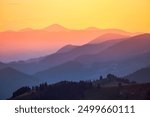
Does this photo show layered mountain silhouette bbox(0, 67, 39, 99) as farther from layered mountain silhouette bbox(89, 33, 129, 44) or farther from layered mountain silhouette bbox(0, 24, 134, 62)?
layered mountain silhouette bbox(89, 33, 129, 44)

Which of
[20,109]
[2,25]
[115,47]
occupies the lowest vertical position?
[20,109]

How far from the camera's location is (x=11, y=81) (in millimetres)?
2969

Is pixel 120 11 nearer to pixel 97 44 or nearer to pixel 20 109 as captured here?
pixel 97 44

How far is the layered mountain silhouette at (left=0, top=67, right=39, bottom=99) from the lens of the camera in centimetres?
295

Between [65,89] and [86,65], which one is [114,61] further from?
[65,89]

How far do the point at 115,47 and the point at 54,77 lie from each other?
51cm

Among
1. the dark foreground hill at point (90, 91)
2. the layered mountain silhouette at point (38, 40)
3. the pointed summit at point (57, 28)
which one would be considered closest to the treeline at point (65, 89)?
the dark foreground hill at point (90, 91)

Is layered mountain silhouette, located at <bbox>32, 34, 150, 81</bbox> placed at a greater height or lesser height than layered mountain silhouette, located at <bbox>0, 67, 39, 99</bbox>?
greater

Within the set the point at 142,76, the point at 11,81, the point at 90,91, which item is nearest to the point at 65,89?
the point at 90,91

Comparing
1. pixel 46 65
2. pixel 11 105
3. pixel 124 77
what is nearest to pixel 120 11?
pixel 124 77

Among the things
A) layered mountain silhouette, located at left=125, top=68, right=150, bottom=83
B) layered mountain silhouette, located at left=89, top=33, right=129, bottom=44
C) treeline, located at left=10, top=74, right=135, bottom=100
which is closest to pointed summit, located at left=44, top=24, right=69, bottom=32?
layered mountain silhouette, located at left=89, top=33, right=129, bottom=44

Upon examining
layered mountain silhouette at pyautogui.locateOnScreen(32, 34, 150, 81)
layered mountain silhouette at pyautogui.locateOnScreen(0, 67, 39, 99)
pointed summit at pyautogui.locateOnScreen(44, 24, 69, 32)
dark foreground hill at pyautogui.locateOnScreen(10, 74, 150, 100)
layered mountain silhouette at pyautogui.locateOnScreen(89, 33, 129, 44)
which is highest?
pointed summit at pyautogui.locateOnScreen(44, 24, 69, 32)

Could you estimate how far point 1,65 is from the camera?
2965 millimetres

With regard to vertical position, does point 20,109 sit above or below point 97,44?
below
